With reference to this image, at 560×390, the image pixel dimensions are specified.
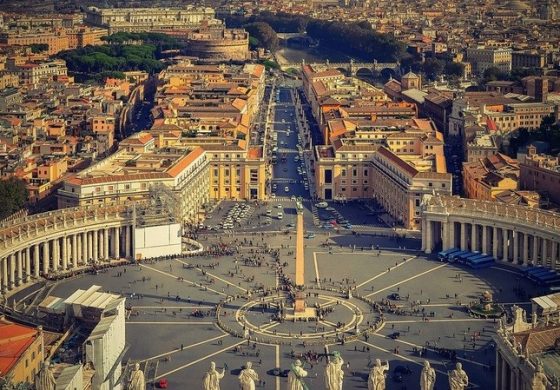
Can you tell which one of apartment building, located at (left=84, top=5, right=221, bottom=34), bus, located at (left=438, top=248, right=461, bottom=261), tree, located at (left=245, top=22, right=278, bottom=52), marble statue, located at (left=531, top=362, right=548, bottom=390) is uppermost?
apartment building, located at (left=84, top=5, right=221, bottom=34)

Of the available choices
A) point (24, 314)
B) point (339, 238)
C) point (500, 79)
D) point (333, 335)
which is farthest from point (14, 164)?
point (500, 79)

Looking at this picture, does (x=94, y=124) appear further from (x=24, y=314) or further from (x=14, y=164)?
(x=24, y=314)

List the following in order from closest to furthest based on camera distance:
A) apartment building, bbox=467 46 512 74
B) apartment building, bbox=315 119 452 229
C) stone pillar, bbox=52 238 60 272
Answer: stone pillar, bbox=52 238 60 272, apartment building, bbox=315 119 452 229, apartment building, bbox=467 46 512 74

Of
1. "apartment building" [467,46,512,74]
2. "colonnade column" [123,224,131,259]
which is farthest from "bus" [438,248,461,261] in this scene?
"apartment building" [467,46,512,74]

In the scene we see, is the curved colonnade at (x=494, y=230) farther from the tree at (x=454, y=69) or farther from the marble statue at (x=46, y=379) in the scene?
the tree at (x=454, y=69)

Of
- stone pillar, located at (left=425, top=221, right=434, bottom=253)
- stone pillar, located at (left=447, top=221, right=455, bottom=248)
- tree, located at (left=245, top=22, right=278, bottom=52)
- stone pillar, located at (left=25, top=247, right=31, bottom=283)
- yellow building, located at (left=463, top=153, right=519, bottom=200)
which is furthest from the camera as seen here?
tree, located at (left=245, top=22, right=278, bottom=52)

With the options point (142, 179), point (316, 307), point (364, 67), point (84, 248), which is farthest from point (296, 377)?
point (364, 67)

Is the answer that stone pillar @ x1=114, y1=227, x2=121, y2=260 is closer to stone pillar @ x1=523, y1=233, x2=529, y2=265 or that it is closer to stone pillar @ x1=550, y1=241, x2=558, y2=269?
stone pillar @ x1=523, y1=233, x2=529, y2=265
